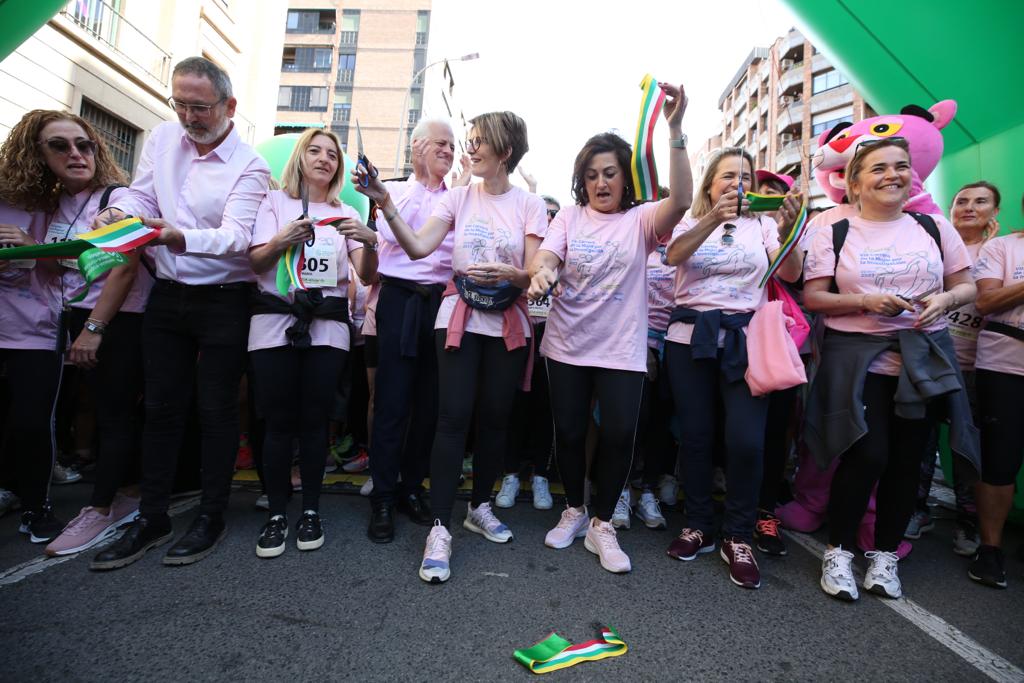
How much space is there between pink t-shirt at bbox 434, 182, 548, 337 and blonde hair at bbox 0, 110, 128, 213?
6.42ft

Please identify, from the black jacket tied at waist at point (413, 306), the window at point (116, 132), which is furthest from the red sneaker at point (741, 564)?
the window at point (116, 132)

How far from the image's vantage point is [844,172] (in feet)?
11.6

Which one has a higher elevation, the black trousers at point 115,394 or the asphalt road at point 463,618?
the black trousers at point 115,394

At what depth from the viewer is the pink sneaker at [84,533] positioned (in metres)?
2.50

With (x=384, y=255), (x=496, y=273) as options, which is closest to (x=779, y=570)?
(x=496, y=273)

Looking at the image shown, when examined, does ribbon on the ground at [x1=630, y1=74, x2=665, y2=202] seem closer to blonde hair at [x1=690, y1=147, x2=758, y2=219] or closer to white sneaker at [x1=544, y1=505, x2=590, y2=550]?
blonde hair at [x1=690, y1=147, x2=758, y2=219]

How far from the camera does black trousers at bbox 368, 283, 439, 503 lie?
2.92 metres

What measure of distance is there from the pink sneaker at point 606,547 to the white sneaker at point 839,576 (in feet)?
2.79

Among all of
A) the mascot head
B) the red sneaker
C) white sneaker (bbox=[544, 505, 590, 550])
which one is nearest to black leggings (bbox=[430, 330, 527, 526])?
white sneaker (bbox=[544, 505, 590, 550])

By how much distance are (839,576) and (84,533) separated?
135 inches

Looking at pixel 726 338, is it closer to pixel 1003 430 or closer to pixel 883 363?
pixel 883 363

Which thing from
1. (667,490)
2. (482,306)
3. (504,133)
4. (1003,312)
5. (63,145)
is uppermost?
(504,133)

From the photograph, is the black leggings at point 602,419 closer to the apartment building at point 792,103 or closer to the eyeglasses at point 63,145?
the eyeglasses at point 63,145

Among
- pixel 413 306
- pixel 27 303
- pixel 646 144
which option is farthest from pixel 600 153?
pixel 27 303
